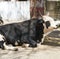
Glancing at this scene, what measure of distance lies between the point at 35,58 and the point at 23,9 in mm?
12104

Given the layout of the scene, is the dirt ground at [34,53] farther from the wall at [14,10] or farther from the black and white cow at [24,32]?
the wall at [14,10]

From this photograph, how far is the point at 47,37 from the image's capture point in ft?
37.6

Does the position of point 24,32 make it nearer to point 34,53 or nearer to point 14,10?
point 34,53

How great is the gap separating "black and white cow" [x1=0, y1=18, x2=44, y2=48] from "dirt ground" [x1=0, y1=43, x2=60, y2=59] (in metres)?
0.38

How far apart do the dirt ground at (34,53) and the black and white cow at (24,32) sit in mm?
378

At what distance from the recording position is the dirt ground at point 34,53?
8.17 m

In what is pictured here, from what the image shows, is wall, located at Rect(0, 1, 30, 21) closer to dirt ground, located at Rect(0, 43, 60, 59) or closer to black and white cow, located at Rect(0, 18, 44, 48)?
black and white cow, located at Rect(0, 18, 44, 48)

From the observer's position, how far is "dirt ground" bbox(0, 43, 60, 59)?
8.17 m

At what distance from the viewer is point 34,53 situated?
869 cm

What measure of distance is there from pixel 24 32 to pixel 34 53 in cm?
143

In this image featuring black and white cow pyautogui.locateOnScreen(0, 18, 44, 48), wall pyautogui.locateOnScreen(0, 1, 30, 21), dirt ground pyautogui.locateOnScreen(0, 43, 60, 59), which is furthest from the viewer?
wall pyautogui.locateOnScreen(0, 1, 30, 21)

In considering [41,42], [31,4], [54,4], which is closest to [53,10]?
[54,4]

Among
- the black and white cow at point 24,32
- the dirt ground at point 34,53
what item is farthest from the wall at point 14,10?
the dirt ground at point 34,53

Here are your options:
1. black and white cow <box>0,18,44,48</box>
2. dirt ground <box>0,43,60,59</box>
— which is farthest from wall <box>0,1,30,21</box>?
dirt ground <box>0,43,60,59</box>
